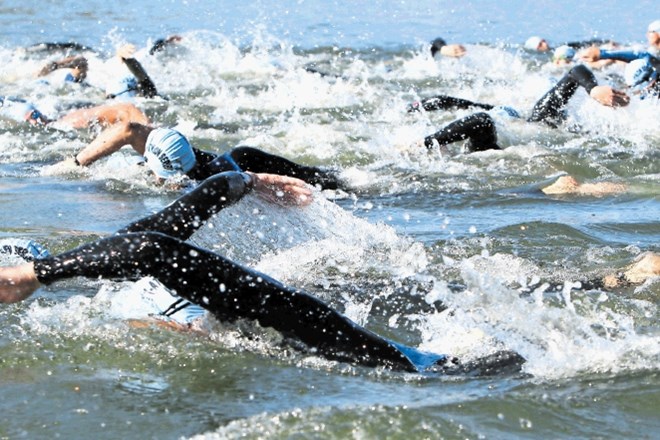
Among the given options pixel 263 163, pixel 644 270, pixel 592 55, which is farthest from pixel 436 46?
pixel 644 270

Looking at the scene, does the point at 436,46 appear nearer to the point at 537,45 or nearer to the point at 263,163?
the point at 537,45

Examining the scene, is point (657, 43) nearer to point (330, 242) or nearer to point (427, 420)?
point (330, 242)

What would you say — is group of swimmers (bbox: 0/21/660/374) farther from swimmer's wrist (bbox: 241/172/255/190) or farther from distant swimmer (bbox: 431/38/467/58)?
distant swimmer (bbox: 431/38/467/58)

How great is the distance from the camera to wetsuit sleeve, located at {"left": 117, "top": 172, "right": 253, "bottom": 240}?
5.10m

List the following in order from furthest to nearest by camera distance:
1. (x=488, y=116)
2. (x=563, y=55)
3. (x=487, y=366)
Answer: (x=563, y=55)
(x=488, y=116)
(x=487, y=366)

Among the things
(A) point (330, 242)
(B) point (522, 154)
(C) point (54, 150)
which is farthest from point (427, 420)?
(C) point (54, 150)

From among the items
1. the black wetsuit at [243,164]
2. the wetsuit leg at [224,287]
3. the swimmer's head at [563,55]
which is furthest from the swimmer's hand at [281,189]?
the swimmer's head at [563,55]

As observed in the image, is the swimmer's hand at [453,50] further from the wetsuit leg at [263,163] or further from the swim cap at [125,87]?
the wetsuit leg at [263,163]

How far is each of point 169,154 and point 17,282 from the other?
3.08 m

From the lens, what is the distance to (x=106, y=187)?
933 centimetres

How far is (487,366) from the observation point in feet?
16.2

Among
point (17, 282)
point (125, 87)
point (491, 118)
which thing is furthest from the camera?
point (125, 87)

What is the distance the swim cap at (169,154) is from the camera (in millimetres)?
7512

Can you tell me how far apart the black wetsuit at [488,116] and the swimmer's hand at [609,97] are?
0.32 metres
